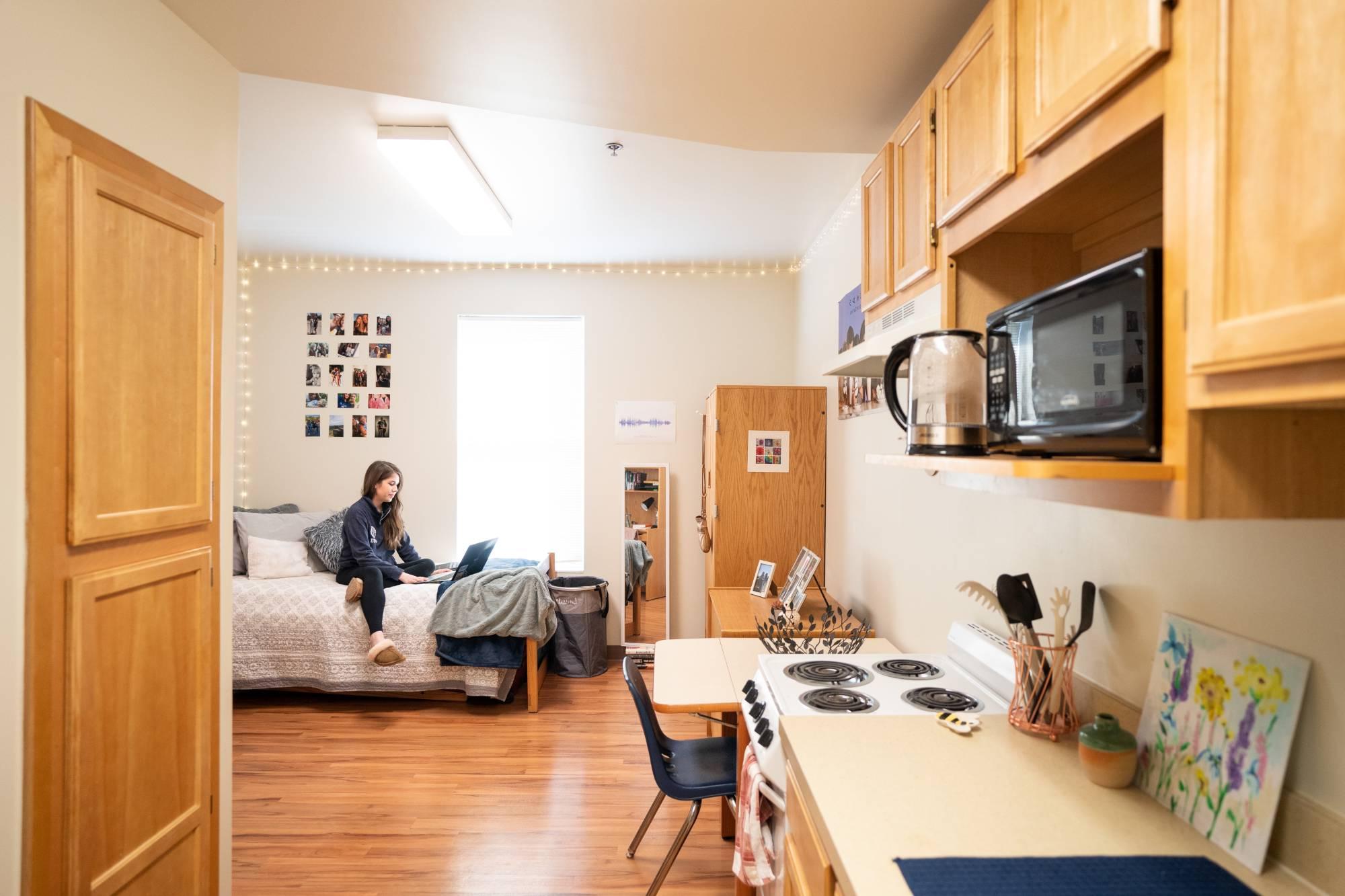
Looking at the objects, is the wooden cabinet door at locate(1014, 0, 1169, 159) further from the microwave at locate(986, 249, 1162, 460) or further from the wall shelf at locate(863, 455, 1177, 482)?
the wall shelf at locate(863, 455, 1177, 482)

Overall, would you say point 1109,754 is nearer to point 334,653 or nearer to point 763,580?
point 763,580

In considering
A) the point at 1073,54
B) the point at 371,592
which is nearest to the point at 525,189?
the point at 371,592

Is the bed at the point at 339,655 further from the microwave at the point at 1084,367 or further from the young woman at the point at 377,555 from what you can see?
the microwave at the point at 1084,367

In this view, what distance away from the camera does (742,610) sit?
3.41 metres

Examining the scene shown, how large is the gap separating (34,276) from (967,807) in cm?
189

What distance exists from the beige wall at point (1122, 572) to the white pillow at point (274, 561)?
331cm

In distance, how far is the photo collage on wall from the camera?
5.04 meters

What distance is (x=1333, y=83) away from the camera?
0.64 m

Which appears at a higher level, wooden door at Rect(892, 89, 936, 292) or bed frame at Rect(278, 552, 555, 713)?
wooden door at Rect(892, 89, 936, 292)

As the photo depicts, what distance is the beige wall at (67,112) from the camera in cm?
132

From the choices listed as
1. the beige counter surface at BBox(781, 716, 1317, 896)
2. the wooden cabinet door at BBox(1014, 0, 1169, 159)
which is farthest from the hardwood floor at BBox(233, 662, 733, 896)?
the wooden cabinet door at BBox(1014, 0, 1169, 159)

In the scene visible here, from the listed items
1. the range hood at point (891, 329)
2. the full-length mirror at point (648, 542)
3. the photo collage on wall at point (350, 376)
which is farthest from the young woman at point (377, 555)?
the range hood at point (891, 329)

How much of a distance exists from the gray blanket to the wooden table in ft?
4.48

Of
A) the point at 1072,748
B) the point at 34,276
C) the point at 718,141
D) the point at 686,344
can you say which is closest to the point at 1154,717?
the point at 1072,748
